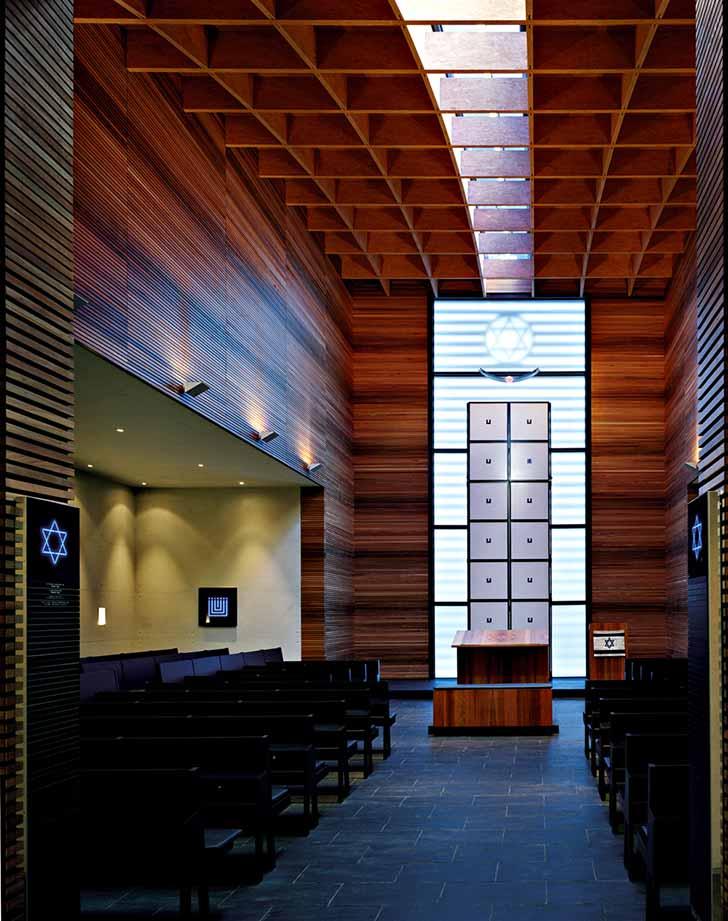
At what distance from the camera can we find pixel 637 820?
6977 mm

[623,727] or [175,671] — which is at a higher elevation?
[623,727]

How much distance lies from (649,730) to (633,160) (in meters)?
7.63

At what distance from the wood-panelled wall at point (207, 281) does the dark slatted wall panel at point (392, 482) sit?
146 centimetres

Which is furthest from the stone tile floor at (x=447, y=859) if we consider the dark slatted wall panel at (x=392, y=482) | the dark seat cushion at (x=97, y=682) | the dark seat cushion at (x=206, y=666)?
the dark slatted wall panel at (x=392, y=482)

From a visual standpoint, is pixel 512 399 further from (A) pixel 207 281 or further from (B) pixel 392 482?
(A) pixel 207 281

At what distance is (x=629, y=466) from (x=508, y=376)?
2517 mm

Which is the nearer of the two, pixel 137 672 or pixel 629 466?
pixel 137 672

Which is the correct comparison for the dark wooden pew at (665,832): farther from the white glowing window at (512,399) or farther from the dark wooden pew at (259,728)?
the white glowing window at (512,399)

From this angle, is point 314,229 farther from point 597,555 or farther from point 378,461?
point 597,555

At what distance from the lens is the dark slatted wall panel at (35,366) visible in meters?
4.58

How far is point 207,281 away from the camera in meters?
11.7

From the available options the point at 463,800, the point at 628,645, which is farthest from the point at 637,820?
the point at 628,645

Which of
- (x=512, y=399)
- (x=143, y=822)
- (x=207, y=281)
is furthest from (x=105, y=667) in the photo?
(x=512, y=399)

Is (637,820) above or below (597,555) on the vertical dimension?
below
